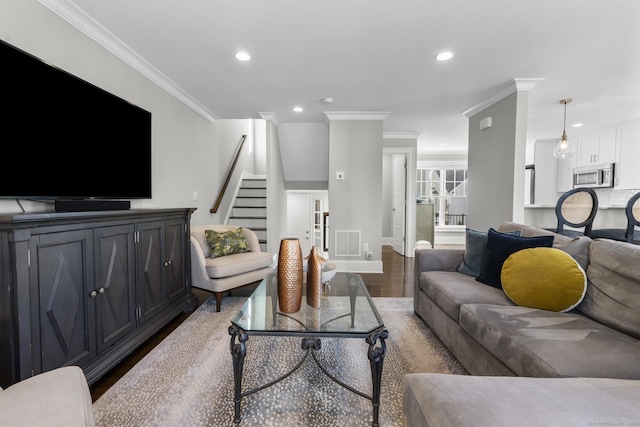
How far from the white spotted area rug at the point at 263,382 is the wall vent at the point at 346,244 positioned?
2016 millimetres

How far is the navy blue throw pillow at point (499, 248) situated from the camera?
187 cm

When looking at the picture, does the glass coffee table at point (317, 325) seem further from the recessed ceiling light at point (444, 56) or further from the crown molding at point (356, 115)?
the crown molding at point (356, 115)

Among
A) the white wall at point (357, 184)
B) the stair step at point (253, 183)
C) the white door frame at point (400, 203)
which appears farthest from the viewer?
the stair step at point (253, 183)

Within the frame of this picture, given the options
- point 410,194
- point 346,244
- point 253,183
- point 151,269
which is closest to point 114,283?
point 151,269

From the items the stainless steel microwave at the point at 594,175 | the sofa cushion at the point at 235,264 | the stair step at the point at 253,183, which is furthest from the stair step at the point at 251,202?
the stainless steel microwave at the point at 594,175

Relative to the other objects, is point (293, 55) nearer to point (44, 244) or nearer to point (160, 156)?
point (160, 156)

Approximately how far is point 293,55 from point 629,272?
8.85 feet

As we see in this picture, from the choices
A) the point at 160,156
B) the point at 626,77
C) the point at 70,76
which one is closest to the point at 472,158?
the point at 626,77

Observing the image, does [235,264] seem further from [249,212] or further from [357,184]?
[249,212]

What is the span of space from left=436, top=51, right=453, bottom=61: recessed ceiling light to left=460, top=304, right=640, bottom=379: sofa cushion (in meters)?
2.10

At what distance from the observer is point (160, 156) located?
2926 millimetres

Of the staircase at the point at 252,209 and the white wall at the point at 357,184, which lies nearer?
the white wall at the point at 357,184

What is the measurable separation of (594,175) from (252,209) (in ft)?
21.6

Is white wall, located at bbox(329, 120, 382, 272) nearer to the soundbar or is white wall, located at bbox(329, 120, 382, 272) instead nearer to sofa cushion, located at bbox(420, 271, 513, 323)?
sofa cushion, located at bbox(420, 271, 513, 323)
